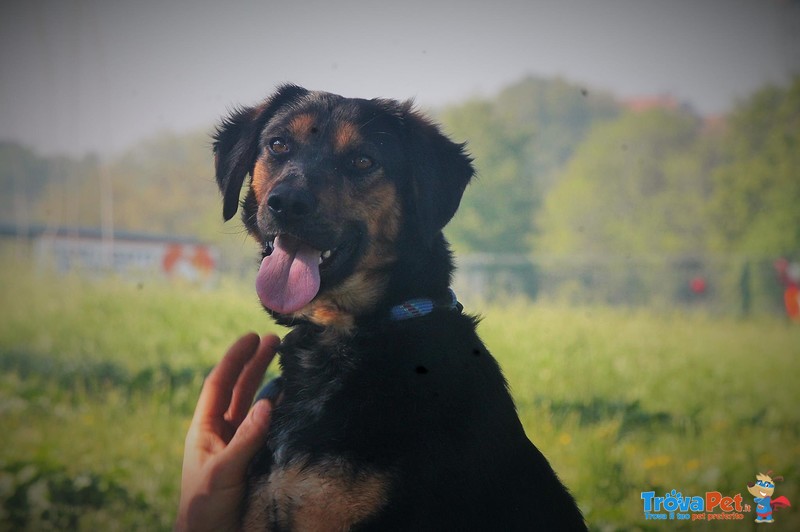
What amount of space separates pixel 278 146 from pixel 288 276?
0.45m

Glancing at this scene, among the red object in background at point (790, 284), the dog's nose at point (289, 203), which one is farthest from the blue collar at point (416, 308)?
A: the red object in background at point (790, 284)

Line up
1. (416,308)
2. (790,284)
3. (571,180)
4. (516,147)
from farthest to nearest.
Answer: (790,284)
(571,180)
(516,147)
(416,308)

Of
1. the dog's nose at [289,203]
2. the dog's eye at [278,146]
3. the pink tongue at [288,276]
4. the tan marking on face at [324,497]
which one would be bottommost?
the tan marking on face at [324,497]

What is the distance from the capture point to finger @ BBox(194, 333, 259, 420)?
79.0 inches

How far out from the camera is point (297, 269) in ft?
5.90

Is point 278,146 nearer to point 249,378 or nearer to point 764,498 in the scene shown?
point 249,378

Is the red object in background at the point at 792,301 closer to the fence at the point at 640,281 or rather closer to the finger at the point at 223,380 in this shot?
the fence at the point at 640,281

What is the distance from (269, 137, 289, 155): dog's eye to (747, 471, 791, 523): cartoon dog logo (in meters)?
2.23

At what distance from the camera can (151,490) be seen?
2887 millimetres

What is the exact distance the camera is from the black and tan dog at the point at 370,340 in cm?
167

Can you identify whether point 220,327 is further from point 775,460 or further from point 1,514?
point 775,460

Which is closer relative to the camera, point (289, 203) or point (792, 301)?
point (289, 203)

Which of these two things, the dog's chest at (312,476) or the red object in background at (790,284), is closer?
the dog's chest at (312,476)

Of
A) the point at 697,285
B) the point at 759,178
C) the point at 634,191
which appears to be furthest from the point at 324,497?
the point at 759,178
